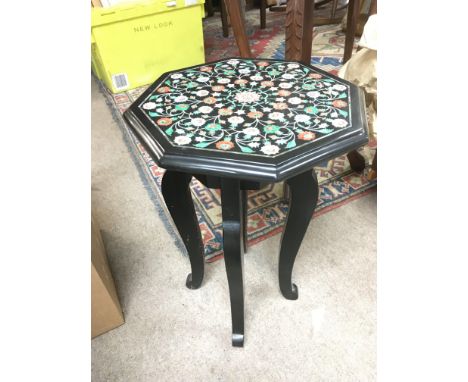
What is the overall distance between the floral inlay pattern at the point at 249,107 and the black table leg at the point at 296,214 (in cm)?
11

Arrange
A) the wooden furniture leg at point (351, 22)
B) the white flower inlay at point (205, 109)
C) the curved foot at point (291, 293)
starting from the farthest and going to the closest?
the wooden furniture leg at point (351, 22)
the curved foot at point (291, 293)
the white flower inlay at point (205, 109)

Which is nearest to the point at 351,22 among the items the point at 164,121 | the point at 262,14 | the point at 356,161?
the point at 356,161

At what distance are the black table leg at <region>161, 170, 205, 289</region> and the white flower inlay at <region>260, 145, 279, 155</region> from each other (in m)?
0.22

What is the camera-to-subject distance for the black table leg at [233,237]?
569 millimetres

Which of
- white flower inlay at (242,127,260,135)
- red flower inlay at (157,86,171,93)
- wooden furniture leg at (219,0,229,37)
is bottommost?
wooden furniture leg at (219,0,229,37)

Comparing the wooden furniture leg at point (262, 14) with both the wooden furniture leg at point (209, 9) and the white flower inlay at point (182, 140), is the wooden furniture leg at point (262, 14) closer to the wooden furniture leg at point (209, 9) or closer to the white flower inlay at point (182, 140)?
the wooden furniture leg at point (209, 9)

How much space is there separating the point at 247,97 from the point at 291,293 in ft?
1.75

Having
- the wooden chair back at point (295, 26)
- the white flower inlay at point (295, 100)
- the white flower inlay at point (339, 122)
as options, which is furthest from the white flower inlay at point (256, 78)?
the wooden chair back at point (295, 26)

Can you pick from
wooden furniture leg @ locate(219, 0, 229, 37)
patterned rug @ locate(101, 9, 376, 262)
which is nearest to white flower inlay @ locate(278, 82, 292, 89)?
patterned rug @ locate(101, 9, 376, 262)

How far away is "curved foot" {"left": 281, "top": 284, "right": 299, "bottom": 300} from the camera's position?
2.90ft

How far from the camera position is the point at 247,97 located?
64 centimetres

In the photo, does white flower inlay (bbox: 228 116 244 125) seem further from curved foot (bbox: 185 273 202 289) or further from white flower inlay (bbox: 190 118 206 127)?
curved foot (bbox: 185 273 202 289)

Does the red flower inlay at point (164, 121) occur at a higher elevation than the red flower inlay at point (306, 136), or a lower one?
higher
